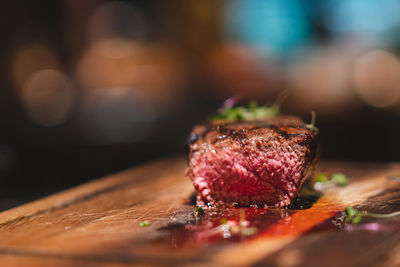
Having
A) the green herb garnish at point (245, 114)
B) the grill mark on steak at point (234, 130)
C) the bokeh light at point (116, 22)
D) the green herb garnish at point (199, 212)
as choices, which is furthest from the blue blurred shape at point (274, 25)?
the green herb garnish at point (199, 212)

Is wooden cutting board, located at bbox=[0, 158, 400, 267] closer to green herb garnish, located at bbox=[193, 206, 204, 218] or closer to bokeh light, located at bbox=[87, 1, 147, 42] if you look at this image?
green herb garnish, located at bbox=[193, 206, 204, 218]

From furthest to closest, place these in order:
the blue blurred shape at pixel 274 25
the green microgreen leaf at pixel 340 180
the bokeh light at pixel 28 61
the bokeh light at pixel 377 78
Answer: the bokeh light at pixel 28 61 → the blue blurred shape at pixel 274 25 → the bokeh light at pixel 377 78 → the green microgreen leaf at pixel 340 180

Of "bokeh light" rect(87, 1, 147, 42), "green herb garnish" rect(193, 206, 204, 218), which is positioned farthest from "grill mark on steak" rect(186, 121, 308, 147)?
"bokeh light" rect(87, 1, 147, 42)

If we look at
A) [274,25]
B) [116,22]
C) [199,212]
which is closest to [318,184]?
[199,212]

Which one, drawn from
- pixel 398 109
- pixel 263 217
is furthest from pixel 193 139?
pixel 398 109

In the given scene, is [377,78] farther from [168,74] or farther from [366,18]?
[168,74]

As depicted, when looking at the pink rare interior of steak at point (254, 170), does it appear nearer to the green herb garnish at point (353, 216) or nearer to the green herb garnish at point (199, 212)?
the green herb garnish at point (199, 212)
